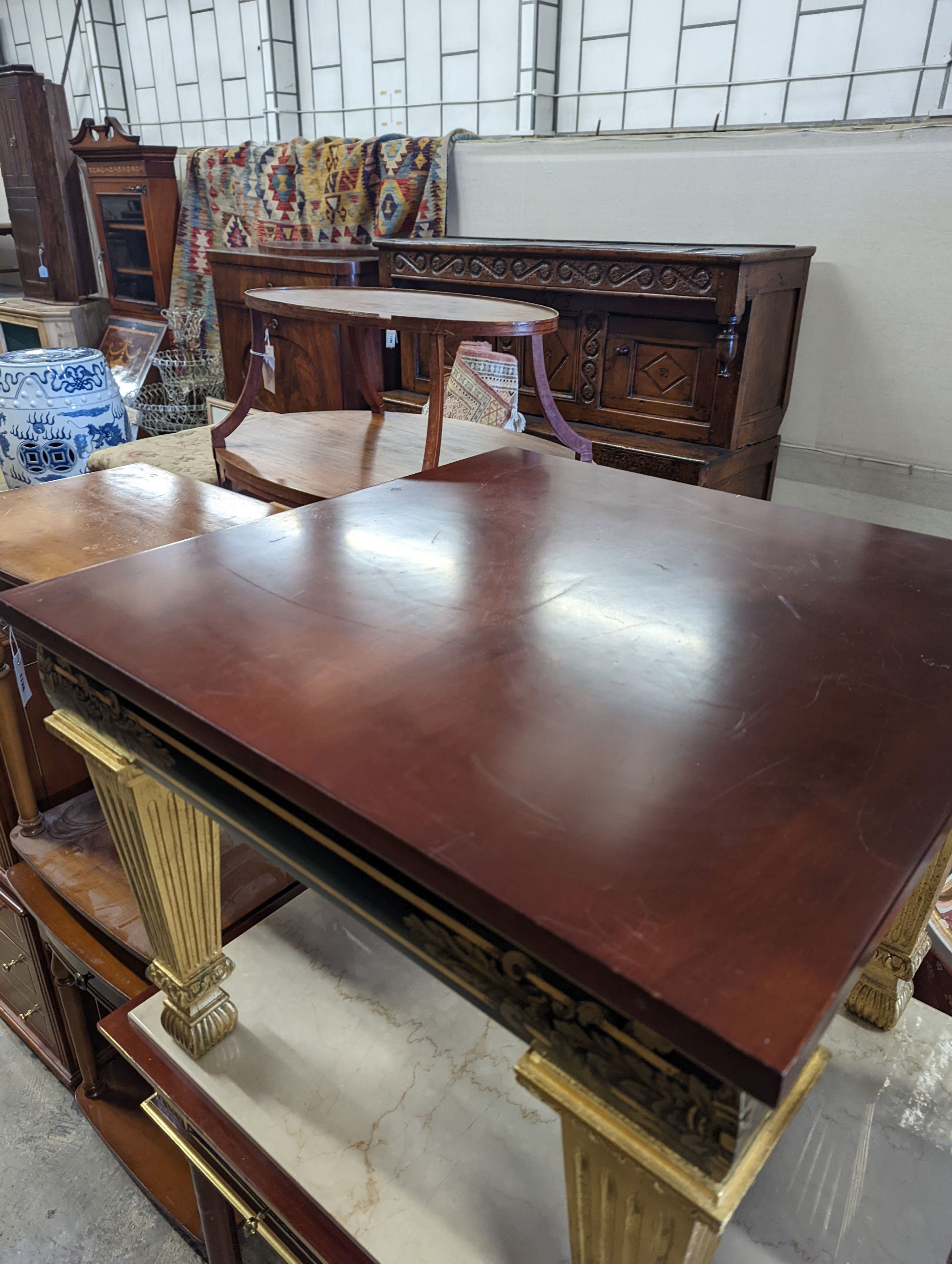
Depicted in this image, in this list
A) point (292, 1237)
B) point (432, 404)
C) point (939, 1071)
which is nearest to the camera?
point (292, 1237)

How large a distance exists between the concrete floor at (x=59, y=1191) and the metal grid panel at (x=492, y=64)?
3.19 metres

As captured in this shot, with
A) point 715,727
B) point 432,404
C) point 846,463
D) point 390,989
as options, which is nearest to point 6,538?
point 432,404

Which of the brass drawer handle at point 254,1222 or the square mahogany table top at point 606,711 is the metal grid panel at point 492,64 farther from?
the brass drawer handle at point 254,1222

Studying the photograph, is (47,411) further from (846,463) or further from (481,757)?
(846,463)

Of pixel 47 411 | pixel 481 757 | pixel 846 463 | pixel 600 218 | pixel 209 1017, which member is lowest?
pixel 209 1017

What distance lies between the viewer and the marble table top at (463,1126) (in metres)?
0.81

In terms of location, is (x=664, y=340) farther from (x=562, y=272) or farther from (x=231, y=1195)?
(x=231, y=1195)

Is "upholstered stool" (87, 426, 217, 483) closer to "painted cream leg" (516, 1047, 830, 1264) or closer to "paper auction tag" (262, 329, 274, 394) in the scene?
"paper auction tag" (262, 329, 274, 394)

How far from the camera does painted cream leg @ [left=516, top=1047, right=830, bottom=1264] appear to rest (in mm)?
445

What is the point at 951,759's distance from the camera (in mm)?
554

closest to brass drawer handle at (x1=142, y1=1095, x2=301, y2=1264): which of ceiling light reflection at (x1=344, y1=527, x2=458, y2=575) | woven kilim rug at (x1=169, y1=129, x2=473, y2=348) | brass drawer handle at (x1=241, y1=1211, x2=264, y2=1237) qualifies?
brass drawer handle at (x1=241, y1=1211, x2=264, y2=1237)

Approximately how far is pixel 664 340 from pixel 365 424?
0.86 m

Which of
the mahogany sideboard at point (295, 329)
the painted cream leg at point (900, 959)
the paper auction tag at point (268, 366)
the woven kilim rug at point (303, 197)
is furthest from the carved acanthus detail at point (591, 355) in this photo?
the painted cream leg at point (900, 959)

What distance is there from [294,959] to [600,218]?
2.72 metres
